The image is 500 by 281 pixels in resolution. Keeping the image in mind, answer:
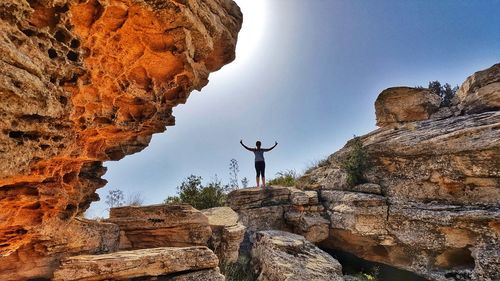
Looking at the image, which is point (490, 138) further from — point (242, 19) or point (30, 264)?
point (30, 264)

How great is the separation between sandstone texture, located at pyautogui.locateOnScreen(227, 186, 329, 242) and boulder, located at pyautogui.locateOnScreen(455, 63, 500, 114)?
286 inches

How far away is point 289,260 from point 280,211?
3.95 meters

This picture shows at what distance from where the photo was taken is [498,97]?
10859mm

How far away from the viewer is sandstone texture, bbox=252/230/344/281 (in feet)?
26.7

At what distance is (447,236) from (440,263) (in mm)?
939

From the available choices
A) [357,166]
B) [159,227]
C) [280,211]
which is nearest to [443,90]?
[357,166]

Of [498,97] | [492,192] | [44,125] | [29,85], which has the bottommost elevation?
[492,192]

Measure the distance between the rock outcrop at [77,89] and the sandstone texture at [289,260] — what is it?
4.84m

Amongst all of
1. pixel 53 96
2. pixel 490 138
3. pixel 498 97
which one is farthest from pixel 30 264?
pixel 498 97

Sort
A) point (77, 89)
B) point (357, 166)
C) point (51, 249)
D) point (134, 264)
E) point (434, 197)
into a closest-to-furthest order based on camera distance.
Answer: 1. point (77, 89)
2. point (134, 264)
3. point (51, 249)
4. point (434, 197)
5. point (357, 166)

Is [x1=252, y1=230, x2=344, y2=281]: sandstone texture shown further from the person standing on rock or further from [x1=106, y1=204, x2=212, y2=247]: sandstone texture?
the person standing on rock

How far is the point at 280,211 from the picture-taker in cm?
1257

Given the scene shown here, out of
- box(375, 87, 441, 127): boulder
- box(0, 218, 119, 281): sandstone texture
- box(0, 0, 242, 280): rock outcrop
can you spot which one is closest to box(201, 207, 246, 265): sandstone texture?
box(0, 218, 119, 281): sandstone texture

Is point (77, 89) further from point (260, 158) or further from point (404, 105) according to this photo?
point (404, 105)
